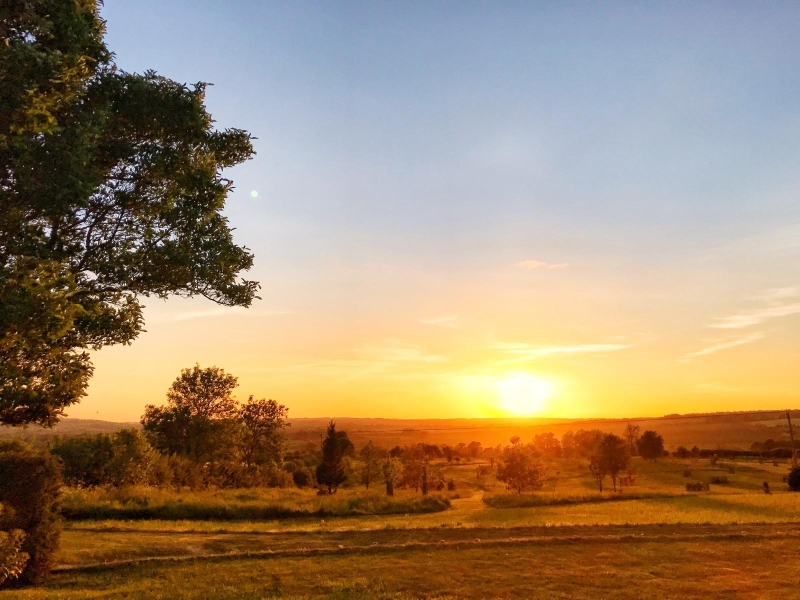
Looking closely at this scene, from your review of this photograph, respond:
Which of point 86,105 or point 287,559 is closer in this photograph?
point 86,105

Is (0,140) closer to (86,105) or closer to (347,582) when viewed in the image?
(86,105)

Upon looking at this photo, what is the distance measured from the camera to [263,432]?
72.9 meters

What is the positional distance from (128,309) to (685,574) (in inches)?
608

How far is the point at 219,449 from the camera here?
59.7m

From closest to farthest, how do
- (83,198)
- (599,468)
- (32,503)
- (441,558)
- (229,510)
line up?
1. (83,198)
2. (32,503)
3. (441,558)
4. (229,510)
5. (599,468)

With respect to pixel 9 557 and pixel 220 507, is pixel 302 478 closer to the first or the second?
pixel 220 507

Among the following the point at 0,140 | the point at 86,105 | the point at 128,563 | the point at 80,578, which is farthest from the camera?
the point at 128,563

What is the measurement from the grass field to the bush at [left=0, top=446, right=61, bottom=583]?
71 cm

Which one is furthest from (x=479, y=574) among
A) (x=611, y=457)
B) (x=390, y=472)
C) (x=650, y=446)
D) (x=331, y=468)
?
(x=650, y=446)

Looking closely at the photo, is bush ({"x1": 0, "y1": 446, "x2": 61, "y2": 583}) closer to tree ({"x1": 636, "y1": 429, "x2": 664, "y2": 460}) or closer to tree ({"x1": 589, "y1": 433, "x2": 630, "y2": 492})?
tree ({"x1": 589, "y1": 433, "x2": 630, "y2": 492})

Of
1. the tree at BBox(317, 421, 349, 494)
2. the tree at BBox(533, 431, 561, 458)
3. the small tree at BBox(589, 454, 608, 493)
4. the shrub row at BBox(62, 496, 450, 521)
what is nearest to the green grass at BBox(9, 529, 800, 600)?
the shrub row at BBox(62, 496, 450, 521)

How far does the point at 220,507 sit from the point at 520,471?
33.4m

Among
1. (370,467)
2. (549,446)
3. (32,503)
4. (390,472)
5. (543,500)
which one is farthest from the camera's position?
(549,446)

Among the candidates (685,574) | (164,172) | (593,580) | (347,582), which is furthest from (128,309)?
(685,574)
